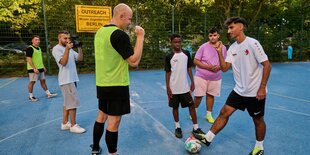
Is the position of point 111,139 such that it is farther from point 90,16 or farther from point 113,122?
point 90,16

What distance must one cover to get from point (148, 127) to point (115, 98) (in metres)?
1.86

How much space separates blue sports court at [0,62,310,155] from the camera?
3.77m

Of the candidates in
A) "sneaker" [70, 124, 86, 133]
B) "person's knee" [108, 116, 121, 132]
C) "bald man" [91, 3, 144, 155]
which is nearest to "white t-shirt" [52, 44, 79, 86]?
"sneaker" [70, 124, 86, 133]

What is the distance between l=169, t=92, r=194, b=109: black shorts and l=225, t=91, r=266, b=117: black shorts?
0.78m

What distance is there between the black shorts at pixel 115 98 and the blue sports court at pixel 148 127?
889 mm

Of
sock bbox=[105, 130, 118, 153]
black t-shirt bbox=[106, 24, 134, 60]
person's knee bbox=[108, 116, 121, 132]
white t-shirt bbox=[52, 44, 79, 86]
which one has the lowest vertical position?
sock bbox=[105, 130, 118, 153]

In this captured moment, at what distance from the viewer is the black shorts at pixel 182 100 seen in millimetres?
4168

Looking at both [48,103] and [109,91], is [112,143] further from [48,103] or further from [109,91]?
[48,103]

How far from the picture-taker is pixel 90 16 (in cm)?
1173

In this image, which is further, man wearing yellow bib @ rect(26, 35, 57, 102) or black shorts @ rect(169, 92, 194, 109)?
man wearing yellow bib @ rect(26, 35, 57, 102)

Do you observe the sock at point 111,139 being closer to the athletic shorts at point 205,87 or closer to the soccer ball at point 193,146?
the soccer ball at point 193,146

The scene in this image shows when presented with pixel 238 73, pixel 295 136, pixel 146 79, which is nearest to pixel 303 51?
pixel 146 79

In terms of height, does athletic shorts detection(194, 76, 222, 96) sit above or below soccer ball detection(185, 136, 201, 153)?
above

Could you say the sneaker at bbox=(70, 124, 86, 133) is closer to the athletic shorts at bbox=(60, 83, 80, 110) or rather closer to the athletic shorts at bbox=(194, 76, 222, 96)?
the athletic shorts at bbox=(60, 83, 80, 110)
